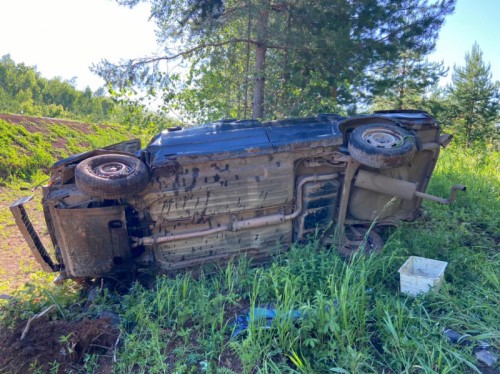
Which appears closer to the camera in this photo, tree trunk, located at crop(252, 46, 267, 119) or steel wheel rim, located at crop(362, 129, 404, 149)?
steel wheel rim, located at crop(362, 129, 404, 149)

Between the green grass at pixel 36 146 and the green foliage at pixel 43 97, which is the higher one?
the green grass at pixel 36 146

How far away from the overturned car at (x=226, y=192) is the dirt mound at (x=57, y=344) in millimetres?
645

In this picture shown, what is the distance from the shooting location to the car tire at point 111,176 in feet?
11.4

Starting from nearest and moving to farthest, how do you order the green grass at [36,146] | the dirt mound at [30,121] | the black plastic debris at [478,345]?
the black plastic debris at [478,345]
the green grass at [36,146]
the dirt mound at [30,121]

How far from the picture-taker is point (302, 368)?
2623 millimetres

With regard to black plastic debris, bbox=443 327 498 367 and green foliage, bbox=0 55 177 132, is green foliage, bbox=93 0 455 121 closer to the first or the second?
black plastic debris, bbox=443 327 498 367

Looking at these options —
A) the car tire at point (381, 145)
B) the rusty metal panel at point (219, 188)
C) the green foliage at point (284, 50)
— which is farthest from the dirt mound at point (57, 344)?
the green foliage at point (284, 50)

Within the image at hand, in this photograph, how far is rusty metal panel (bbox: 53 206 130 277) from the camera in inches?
143

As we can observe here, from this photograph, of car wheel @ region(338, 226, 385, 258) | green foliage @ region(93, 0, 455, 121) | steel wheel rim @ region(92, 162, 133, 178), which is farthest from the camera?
green foliage @ region(93, 0, 455, 121)

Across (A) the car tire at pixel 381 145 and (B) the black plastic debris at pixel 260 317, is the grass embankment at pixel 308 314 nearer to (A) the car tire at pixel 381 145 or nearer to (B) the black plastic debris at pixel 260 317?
(B) the black plastic debris at pixel 260 317

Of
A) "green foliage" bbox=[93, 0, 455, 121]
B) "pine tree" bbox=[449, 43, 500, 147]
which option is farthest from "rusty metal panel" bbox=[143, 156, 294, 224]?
"pine tree" bbox=[449, 43, 500, 147]

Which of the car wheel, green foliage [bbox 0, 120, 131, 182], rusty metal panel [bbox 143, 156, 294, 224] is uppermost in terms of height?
rusty metal panel [bbox 143, 156, 294, 224]

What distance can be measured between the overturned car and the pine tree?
15.5 meters

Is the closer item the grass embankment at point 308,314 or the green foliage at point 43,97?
the grass embankment at point 308,314
